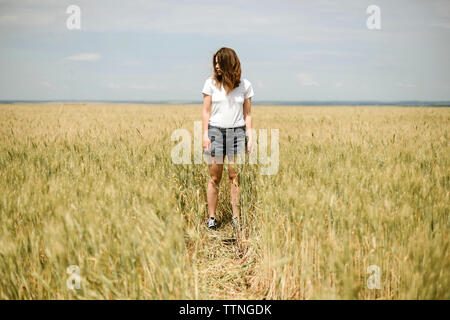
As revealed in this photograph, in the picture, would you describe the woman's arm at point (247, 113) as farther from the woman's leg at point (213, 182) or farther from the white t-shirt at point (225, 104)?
the woman's leg at point (213, 182)

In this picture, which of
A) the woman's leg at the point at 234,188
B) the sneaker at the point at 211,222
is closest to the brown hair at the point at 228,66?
the woman's leg at the point at 234,188

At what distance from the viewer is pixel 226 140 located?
2965 millimetres

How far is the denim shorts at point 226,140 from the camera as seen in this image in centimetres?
295

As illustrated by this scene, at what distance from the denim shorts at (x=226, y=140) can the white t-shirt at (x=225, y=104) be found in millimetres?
48

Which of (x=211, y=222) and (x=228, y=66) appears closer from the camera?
(x=228, y=66)

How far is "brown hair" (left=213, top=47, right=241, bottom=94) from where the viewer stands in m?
2.77

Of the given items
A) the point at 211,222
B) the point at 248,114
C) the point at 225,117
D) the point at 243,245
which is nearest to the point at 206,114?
the point at 225,117

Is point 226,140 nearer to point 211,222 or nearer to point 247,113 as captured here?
point 247,113

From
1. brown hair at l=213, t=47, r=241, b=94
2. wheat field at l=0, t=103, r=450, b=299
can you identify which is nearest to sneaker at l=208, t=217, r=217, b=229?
wheat field at l=0, t=103, r=450, b=299

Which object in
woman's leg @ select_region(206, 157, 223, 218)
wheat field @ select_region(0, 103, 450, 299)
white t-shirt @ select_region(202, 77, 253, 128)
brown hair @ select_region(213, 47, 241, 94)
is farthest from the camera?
woman's leg @ select_region(206, 157, 223, 218)

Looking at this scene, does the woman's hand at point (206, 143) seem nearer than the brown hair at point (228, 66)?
No

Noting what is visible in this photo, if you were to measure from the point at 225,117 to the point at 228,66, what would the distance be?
17.1 inches

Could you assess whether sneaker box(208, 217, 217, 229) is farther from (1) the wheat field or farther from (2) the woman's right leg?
(1) the wheat field
